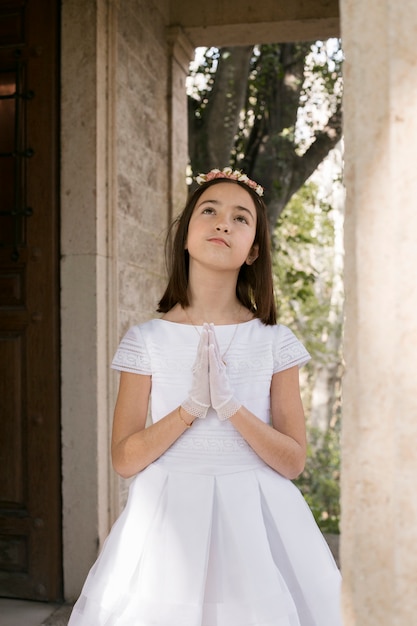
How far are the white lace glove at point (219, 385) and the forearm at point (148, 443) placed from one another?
0.34 ft

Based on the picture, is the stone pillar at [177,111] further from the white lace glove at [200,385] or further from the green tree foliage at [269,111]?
the white lace glove at [200,385]

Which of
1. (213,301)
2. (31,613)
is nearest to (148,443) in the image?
(213,301)

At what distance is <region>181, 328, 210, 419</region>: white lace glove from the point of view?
1.86 m

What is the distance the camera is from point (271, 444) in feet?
6.75

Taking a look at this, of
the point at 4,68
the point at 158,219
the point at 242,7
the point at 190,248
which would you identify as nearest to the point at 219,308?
the point at 190,248

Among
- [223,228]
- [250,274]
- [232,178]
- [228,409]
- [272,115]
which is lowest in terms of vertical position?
[228,409]

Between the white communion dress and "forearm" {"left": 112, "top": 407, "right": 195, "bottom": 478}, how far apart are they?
0.04m

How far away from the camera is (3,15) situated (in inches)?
152

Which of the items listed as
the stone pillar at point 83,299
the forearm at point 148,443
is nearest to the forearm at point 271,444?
the forearm at point 148,443

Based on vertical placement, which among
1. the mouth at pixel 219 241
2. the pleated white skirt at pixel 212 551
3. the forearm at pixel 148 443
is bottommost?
the pleated white skirt at pixel 212 551

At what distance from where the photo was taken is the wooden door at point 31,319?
3.72 m

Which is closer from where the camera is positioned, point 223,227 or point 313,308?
point 223,227

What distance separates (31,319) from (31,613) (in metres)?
1.41

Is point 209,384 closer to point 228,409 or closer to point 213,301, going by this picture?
point 228,409
